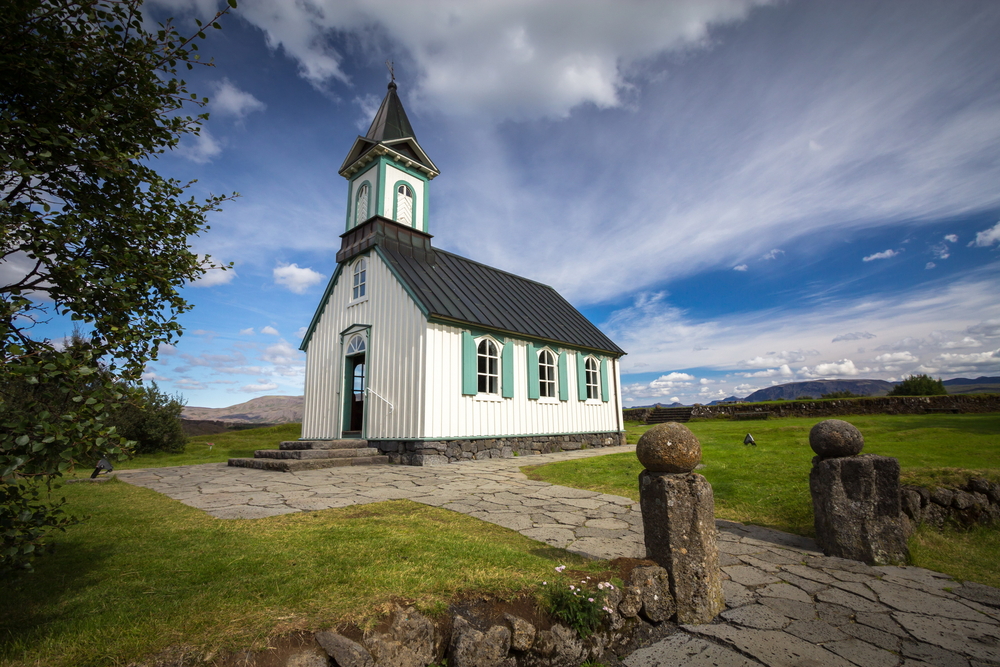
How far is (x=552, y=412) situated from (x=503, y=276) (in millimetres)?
5957

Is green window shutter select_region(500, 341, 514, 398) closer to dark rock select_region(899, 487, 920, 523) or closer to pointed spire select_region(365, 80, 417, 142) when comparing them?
pointed spire select_region(365, 80, 417, 142)

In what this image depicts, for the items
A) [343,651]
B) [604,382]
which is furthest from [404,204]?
[343,651]

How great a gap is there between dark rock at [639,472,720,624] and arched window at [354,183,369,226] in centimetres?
1331

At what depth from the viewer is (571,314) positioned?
1883 centimetres

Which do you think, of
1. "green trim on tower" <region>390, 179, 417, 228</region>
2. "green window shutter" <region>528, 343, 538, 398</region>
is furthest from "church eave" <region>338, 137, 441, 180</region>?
"green window shutter" <region>528, 343, 538, 398</region>

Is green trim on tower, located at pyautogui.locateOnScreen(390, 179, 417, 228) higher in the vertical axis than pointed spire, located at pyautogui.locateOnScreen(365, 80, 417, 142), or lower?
lower

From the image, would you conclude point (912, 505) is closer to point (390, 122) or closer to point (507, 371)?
point (507, 371)

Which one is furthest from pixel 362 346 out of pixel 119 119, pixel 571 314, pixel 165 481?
pixel 119 119

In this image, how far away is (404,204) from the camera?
14.7 m

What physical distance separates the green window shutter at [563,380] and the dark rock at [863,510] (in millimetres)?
10740

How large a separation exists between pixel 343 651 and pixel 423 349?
367 inches

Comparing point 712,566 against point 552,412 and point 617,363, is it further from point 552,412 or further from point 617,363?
Result: point 617,363

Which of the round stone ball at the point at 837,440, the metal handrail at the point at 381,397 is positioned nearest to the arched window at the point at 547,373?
the metal handrail at the point at 381,397

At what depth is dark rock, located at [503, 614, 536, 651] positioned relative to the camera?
8.93 ft
